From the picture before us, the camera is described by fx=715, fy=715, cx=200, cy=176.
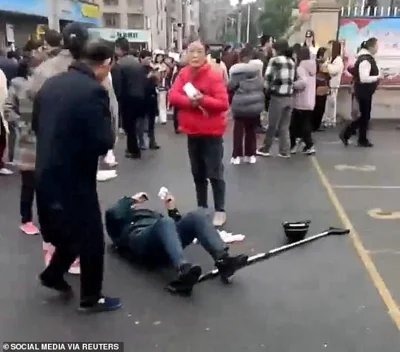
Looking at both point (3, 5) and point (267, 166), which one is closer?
point (267, 166)

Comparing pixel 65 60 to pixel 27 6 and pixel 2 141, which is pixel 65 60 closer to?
pixel 2 141

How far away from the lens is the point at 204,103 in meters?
6.46

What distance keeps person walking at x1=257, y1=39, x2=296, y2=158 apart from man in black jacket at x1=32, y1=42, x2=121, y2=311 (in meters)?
6.10

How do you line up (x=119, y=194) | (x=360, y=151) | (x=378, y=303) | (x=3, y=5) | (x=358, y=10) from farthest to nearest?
1. (x=3, y=5)
2. (x=358, y=10)
3. (x=360, y=151)
4. (x=119, y=194)
5. (x=378, y=303)

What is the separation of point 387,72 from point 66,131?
12.6 metres

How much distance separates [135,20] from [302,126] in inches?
2582

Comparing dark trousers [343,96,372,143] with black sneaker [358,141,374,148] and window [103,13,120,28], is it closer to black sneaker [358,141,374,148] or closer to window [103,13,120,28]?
black sneaker [358,141,374,148]

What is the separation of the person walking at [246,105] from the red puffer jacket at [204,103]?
3.59m

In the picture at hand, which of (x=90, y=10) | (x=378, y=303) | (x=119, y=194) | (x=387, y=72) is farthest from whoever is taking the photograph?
(x=90, y=10)

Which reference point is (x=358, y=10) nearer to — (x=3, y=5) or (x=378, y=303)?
(x=378, y=303)

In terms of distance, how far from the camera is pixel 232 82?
10414 mm

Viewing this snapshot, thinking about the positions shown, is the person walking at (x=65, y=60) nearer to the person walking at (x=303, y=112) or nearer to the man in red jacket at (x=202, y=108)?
the man in red jacket at (x=202, y=108)

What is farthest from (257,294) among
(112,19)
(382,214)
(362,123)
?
(112,19)

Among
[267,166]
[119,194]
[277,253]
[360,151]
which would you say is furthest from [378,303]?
[360,151]
